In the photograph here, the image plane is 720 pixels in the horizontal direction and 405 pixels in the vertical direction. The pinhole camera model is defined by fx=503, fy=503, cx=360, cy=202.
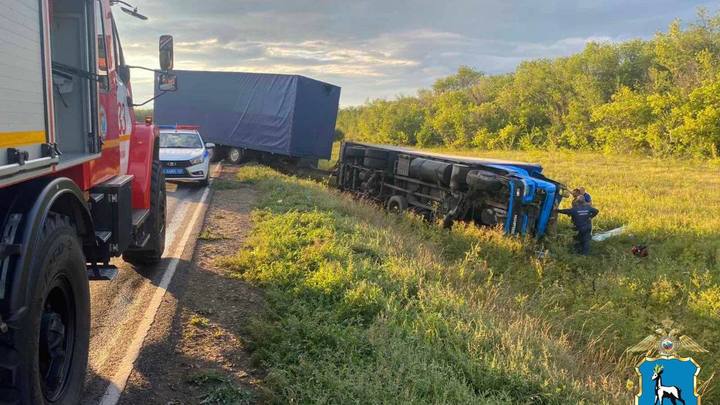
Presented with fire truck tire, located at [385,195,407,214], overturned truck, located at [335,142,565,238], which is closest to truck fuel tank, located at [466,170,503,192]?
overturned truck, located at [335,142,565,238]

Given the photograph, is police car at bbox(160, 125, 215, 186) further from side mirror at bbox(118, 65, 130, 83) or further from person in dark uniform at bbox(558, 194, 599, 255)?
person in dark uniform at bbox(558, 194, 599, 255)

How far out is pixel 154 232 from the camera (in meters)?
6.30

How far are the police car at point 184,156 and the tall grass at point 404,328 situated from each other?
5871mm

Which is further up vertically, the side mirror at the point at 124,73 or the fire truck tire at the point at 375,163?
the side mirror at the point at 124,73

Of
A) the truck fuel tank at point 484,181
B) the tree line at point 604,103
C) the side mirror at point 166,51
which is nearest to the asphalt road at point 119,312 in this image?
the side mirror at point 166,51

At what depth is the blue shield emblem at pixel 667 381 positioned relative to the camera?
1.86 meters

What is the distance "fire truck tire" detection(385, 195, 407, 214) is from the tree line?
22.2 metres

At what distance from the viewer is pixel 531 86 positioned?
1747 inches

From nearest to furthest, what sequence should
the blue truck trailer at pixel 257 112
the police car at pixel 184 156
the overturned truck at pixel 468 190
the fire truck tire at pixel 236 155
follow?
the overturned truck at pixel 468 190
the police car at pixel 184 156
the blue truck trailer at pixel 257 112
the fire truck tire at pixel 236 155

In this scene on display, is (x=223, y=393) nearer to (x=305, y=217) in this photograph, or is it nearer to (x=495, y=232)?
(x=305, y=217)

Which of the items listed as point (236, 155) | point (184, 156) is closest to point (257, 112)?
point (236, 155)

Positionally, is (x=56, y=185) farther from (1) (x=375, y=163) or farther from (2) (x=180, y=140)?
(2) (x=180, y=140)

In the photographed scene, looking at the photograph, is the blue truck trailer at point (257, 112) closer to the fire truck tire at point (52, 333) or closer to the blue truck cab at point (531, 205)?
the blue truck cab at point (531, 205)

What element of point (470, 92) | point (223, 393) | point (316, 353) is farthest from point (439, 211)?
point (470, 92)
